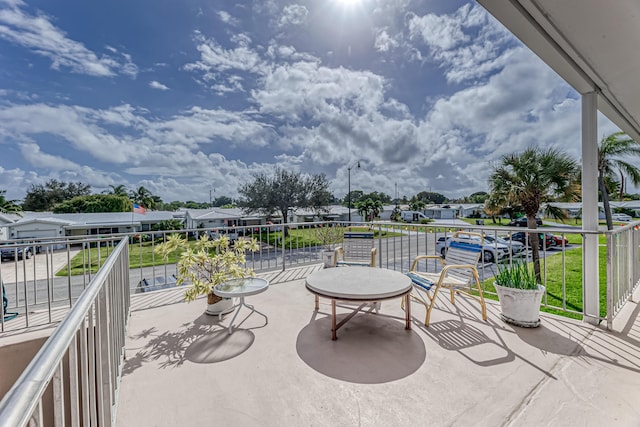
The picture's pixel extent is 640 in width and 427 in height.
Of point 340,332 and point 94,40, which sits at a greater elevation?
point 94,40

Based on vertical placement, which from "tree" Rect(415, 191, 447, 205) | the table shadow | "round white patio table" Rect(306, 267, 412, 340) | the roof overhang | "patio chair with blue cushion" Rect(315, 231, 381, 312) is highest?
"tree" Rect(415, 191, 447, 205)

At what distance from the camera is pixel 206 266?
322 centimetres

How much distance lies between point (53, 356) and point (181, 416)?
4.84 feet

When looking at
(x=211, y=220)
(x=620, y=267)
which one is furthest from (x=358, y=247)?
(x=211, y=220)

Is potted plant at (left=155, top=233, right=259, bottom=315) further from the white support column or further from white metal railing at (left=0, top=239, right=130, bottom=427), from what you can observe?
the white support column

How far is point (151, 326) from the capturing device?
9.83ft

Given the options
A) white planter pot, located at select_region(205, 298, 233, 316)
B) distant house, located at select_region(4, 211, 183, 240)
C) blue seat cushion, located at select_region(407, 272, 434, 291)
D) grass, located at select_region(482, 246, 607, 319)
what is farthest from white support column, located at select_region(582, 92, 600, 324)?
distant house, located at select_region(4, 211, 183, 240)

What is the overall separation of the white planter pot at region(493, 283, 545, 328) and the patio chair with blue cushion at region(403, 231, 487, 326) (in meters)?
0.25

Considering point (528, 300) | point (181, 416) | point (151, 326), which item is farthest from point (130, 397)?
point (528, 300)

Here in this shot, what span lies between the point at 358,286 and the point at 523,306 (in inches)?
70.8

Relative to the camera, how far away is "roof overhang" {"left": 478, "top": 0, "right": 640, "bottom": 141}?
194cm

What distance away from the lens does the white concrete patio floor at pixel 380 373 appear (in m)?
1.71

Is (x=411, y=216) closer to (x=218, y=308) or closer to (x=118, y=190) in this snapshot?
(x=218, y=308)

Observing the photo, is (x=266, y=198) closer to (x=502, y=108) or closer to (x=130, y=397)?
(x=502, y=108)
